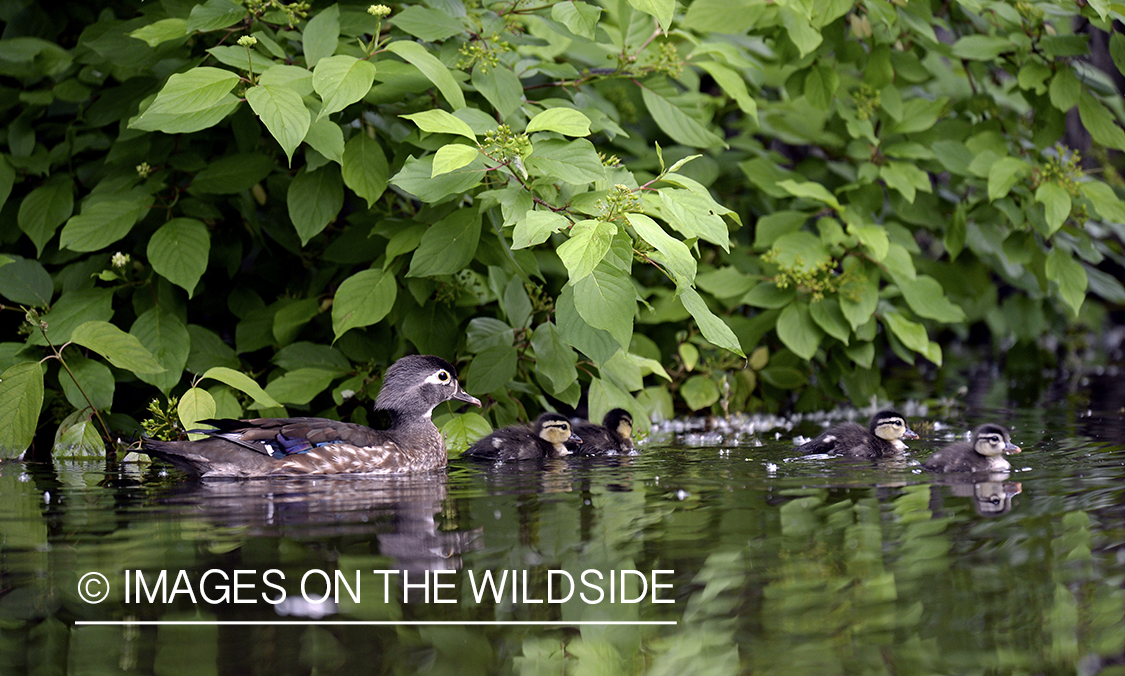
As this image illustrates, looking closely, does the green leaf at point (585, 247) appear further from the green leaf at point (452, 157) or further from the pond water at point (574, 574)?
the pond water at point (574, 574)

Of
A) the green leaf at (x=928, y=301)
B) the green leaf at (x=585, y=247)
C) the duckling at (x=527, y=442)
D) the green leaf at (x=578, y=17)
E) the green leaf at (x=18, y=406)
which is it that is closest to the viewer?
the green leaf at (x=585, y=247)

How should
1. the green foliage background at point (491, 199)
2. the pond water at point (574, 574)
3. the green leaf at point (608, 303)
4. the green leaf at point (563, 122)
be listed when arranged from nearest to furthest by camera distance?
the pond water at point (574, 574) → the green leaf at point (608, 303) → the green leaf at point (563, 122) → the green foliage background at point (491, 199)

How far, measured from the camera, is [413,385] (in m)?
5.54

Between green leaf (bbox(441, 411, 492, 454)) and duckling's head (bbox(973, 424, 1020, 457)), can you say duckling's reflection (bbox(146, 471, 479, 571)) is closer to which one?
green leaf (bbox(441, 411, 492, 454))

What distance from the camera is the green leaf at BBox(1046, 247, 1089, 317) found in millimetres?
6863

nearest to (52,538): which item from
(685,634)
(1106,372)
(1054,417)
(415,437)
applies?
(415,437)

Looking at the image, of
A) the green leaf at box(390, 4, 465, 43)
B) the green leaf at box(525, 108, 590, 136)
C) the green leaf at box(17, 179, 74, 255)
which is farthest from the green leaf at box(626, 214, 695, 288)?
the green leaf at box(17, 179, 74, 255)

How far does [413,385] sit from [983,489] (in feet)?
9.31

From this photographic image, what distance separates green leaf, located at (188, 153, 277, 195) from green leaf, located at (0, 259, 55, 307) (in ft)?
3.39

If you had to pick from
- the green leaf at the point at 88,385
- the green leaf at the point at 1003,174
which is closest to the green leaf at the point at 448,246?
the green leaf at the point at 88,385

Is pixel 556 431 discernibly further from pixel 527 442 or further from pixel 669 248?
pixel 669 248

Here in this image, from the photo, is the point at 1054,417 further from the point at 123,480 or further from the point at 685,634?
the point at 123,480

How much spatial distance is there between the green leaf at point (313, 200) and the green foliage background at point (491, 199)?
12mm

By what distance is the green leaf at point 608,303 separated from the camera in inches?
166
